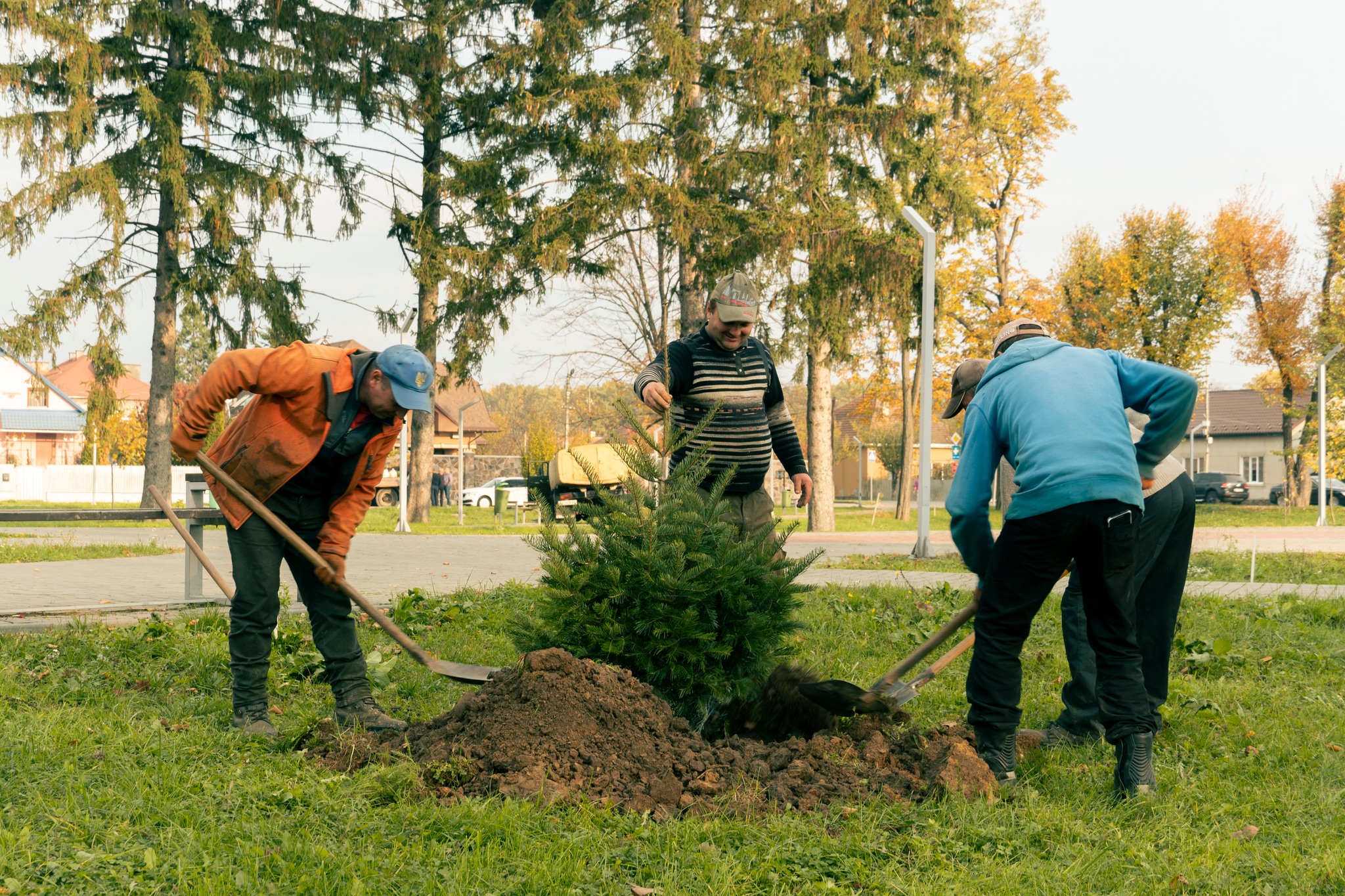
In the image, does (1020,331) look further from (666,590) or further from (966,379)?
(666,590)

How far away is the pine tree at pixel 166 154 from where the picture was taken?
20.4 metres

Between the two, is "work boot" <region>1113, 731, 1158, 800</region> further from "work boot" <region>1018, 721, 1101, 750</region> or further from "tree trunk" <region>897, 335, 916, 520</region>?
"tree trunk" <region>897, 335, 916, 520</region>

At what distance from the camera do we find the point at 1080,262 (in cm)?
3225

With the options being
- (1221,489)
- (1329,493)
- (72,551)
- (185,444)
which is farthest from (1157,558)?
(1329,493)

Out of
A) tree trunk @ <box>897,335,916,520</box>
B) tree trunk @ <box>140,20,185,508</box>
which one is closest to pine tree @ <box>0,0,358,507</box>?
tree trunk @ <box>140,20,185,508</box>

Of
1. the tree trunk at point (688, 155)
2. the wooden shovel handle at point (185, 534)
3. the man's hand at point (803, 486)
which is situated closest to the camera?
the man's hand at point (803, 486)

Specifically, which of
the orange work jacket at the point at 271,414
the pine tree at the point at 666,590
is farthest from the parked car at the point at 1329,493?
the orange work jacket at the point at 271,414

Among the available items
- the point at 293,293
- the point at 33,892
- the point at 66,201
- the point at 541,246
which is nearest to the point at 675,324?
the point at 541,246

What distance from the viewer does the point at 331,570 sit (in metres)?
4.37

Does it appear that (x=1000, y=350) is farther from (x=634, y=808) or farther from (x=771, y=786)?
(x=634, y=808)

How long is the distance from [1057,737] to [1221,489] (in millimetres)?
44019

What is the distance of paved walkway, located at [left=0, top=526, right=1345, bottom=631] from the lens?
7602 mm

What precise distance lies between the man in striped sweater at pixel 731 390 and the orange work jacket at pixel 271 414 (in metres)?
1.29

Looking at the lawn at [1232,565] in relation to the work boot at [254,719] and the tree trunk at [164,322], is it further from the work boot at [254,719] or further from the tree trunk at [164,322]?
the tree trunk at [164,322]
